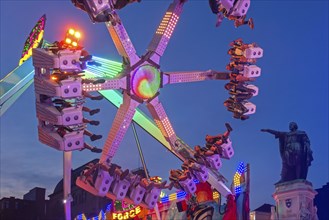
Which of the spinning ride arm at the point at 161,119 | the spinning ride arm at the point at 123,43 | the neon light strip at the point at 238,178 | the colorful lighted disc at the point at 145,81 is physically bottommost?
the neon light strip at the point at 238,178

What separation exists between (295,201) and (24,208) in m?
35.4

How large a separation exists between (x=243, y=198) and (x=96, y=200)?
1229 inches

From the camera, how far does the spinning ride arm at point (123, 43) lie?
1400 centimetres

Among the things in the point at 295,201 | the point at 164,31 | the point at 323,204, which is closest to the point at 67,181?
the point at 164,31

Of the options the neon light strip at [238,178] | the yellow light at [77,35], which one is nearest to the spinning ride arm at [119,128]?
the yellow light at [77,35]

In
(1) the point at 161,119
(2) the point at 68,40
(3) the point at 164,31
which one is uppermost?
(3) the point at 164,31

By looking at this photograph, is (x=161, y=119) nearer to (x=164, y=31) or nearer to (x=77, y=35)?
(x=164, y=31)

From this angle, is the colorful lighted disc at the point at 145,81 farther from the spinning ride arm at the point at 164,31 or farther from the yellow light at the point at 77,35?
the yellow light at the point at 77,35

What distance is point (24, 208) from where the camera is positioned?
4997 centimetres

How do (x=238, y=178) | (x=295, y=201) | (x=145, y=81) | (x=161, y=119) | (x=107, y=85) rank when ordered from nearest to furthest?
(x=107, y=85), (x=145, y=81), (x=161, y=119), (x=238, y=178), (x=295, y=201)

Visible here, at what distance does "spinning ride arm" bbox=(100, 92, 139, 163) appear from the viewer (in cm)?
1372

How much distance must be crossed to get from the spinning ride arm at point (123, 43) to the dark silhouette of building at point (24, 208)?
3851 cm

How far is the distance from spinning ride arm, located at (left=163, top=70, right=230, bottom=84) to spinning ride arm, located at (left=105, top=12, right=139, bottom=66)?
119cm

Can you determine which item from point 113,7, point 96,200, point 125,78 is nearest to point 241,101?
point 125,78
